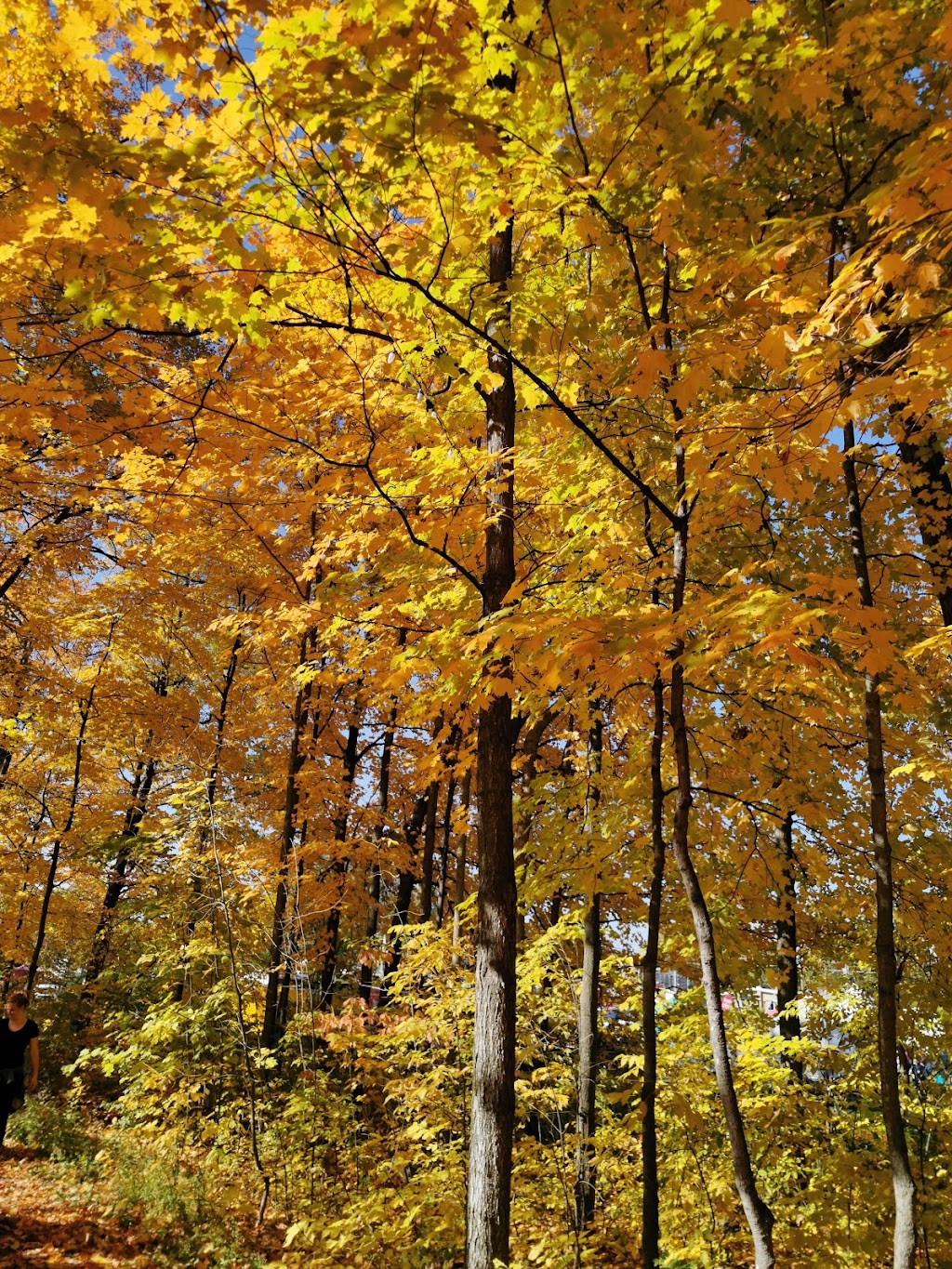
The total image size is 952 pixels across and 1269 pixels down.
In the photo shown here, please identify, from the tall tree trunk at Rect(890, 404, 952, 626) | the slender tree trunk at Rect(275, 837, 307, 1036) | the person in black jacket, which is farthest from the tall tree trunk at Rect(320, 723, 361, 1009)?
the tall tree trunk at Rect(890, 404, 952, 626)

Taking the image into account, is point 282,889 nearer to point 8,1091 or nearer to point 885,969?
point 8,1091

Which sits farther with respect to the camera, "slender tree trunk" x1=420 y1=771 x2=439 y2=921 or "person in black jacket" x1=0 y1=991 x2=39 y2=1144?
"slender tree trunk" x1=420 y1=771 x2=439 y2=921

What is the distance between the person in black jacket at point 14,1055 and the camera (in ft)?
19.1

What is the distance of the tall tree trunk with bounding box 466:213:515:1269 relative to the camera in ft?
12.2

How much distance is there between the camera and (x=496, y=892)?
4.14 metres

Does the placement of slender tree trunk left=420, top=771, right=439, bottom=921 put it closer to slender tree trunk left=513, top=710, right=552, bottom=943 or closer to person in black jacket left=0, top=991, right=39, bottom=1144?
slender tree trunk left=513, top=710, right=552, bottom=943

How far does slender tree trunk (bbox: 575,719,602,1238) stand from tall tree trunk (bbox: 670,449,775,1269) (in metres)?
2.79

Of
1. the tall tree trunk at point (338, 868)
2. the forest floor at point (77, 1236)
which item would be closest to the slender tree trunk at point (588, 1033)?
the forest floor at point (77, 1236)

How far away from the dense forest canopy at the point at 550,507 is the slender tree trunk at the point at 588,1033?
0.25 ft

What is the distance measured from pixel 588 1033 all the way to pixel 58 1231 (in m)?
4.68

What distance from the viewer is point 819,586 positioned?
2.86 m

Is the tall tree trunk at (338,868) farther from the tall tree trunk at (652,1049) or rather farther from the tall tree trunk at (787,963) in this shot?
the tall tree trunk at (652,1049)

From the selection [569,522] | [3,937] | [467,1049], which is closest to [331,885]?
[467,1049]

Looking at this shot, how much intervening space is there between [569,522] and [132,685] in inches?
397
